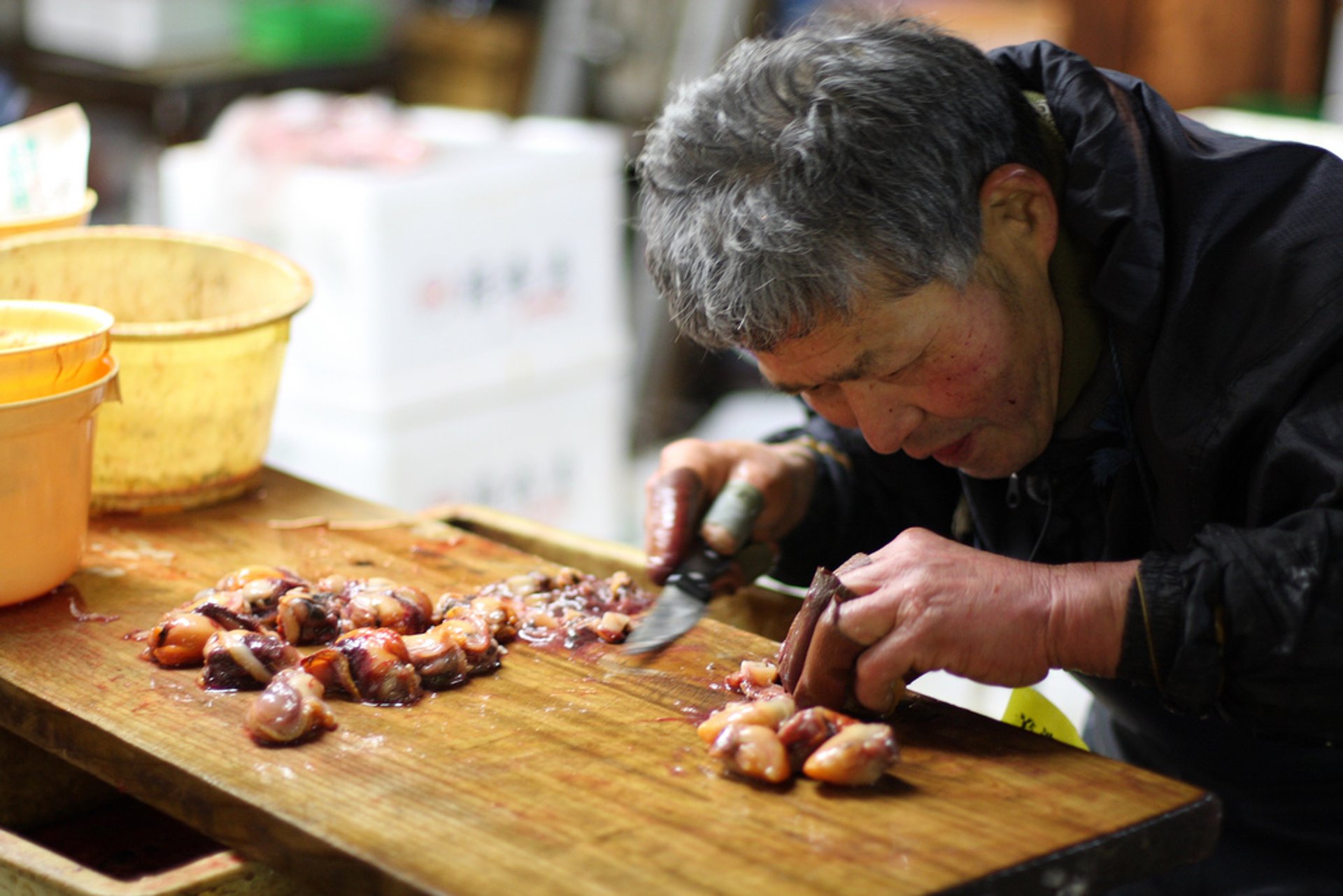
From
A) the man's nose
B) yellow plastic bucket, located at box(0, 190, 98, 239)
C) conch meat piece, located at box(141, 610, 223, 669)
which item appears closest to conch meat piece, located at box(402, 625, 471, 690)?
conch meat piece, located at box(141, 610, 223, 669)

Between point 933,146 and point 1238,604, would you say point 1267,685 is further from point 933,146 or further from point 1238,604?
point 933,146

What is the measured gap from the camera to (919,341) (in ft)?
6.16

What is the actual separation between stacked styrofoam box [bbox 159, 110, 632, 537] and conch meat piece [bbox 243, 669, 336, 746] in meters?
2.69

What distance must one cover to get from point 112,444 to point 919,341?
1.36 m

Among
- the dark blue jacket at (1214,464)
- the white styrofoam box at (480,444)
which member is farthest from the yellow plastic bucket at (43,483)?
the white styrofoam box at (480,444)

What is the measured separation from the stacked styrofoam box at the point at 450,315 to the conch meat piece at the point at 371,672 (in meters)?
2.59

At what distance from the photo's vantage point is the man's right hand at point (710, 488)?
2.29 m

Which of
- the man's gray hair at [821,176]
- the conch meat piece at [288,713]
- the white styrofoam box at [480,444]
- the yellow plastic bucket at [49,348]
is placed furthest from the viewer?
the white styrofoam box at [480,444]

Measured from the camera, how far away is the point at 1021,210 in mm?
1931

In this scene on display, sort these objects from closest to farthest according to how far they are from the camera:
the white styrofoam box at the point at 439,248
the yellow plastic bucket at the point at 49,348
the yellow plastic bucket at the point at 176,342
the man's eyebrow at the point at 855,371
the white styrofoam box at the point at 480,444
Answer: the man's eyebrow at the point at 855,371 → the yellow plastic bucket at the point at 49,348 → the yellow plastic bucket at the point at 176,342 → the white styrofoam box at the point at 439,248 → the white styrofoam box at the point at 480,444

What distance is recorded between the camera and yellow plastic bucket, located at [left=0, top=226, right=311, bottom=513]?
7.89 ft

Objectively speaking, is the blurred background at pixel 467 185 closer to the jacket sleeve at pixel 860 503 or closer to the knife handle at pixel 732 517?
the jacket sleeve at pixel 860 503

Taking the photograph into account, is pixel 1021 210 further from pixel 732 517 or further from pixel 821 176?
pixel 732 517

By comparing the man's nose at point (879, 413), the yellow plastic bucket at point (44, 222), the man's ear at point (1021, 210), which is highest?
the man's ear at point (1021, 210)
